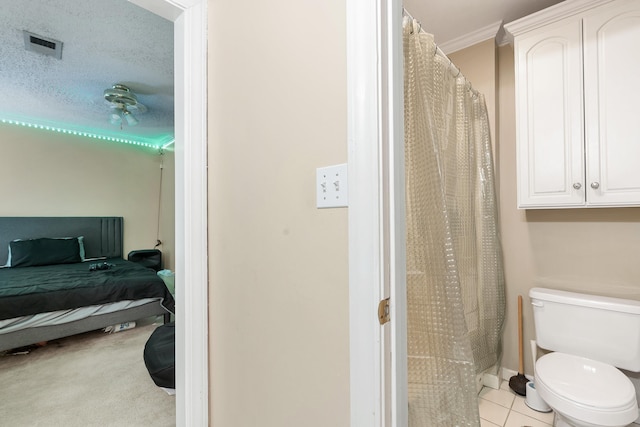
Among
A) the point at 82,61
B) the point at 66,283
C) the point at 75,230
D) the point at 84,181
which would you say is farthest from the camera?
the point at 84,181

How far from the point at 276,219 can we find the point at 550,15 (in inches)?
80.9

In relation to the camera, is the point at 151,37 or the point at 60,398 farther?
the point at 151,37

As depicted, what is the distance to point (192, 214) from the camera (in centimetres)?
110

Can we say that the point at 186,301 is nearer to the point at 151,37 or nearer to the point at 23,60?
the point at 151,37

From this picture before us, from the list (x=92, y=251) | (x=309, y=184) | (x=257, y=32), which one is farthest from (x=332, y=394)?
(x=92, y=251)

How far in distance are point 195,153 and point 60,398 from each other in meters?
2.09

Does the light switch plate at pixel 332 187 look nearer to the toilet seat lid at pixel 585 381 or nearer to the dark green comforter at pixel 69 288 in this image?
the toilet seat lid at pixel 585 381

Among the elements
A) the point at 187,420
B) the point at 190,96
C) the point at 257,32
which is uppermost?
the point at 257,32

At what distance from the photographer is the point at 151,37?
2078 mm

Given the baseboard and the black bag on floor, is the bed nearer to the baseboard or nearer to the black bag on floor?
the black bag on floor

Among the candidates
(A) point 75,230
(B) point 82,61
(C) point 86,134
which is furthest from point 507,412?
(C) point 86,134

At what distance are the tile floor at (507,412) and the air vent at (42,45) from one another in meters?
3.85

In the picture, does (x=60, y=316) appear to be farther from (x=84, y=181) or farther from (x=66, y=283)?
(x=84, y=181)

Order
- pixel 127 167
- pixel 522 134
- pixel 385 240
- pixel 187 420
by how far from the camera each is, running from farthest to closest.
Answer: pixel 127 167 → pixel 522 134 → pixel 187 420 → pixel 385 240
